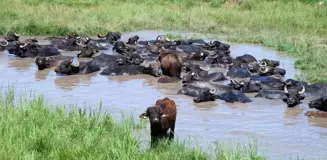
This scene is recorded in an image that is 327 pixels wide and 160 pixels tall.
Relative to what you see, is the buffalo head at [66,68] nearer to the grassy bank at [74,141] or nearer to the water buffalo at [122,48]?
the water buffalo at [122,48]

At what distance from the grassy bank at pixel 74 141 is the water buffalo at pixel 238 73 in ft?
16.2

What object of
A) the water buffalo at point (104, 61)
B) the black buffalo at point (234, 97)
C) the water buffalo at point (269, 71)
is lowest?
the water buffalo at point (104, 61)

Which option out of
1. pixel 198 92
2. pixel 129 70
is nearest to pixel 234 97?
pixel 198 92

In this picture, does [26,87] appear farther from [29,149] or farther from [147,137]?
[29,149]

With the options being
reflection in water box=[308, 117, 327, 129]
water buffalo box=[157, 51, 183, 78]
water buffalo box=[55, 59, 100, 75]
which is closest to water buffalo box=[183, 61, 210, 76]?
water buffalo box=[157, 51, 183, 78]

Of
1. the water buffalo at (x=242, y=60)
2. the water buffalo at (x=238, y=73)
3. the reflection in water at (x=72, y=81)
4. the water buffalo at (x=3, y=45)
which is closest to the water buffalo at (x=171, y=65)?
the water buffalo at (x=238, y=73)

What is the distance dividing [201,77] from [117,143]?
5.60 metres

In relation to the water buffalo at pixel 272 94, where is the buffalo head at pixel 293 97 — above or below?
above

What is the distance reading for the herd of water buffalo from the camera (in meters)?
10.0

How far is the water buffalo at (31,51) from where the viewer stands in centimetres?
1428

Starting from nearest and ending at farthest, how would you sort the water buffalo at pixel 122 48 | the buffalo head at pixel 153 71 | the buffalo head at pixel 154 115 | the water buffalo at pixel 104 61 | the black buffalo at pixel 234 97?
the buffalo head at pixel 154 115 < the black buffalo at pixel 234 97 < the buffalo head at pixel 153 71 < the water buffalo at pixel 104 61 < the water buffalo at pixel 122 48

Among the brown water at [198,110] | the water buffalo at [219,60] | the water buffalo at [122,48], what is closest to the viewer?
the brown water at [198,110]

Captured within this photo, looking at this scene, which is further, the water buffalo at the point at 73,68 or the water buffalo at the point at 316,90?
the water buffalo at the point at 73,68

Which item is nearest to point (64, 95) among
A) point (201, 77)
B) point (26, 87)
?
point (26, 87)
